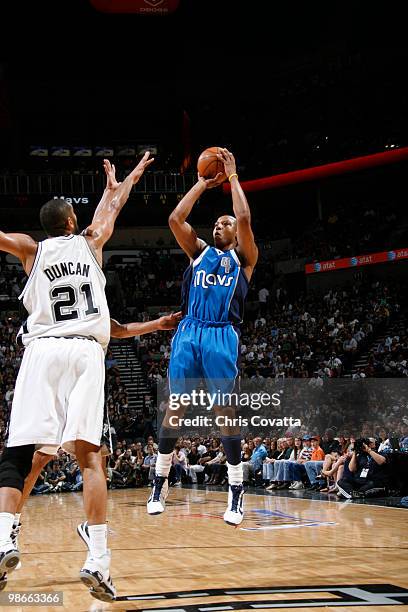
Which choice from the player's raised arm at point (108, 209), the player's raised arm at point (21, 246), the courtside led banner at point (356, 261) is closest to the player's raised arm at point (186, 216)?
the player's raised arm at point (108, 209)

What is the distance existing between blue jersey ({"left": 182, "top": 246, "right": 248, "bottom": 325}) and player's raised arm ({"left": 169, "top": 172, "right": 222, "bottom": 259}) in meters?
0.11

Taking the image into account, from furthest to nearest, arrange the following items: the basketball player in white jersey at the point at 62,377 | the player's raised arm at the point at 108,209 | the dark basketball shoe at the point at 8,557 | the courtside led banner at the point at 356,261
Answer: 1. the courtside led banner at the point at 356,261
2. the player's raised arm at the point at 108,209
3. the basketball player in white jersey at the point at 62,377
4. the dark basketball shoe at the point at 8,557

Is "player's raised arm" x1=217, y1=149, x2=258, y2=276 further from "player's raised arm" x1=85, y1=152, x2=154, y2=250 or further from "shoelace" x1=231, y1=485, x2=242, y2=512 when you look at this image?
"shoelace" x1=231, y1=485, x2=242, y2=512

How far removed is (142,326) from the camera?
6.24m

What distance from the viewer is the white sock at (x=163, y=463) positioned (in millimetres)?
6211

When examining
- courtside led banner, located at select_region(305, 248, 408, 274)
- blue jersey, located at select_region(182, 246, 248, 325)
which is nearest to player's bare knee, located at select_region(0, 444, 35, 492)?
blue jersey, located at select_region(182, 246, 248, 325)

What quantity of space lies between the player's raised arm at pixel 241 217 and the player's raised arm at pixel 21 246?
1769 mm

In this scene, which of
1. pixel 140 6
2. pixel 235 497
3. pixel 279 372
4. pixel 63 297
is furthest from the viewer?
pixel 140 6

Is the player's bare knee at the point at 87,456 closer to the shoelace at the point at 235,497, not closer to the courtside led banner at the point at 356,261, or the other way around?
the shoelace at the point at 235,497

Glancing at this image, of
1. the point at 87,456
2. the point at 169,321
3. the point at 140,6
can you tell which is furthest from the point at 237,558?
the point at 140,6

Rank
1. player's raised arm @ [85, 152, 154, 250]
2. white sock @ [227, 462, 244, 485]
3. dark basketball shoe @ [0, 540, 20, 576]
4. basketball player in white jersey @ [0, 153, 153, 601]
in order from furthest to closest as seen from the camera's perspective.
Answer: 1. white sock @ [227, 462, 244, 485]
2. player's raised arm @ [85, 152, 154, 250]
3. basketball player in white jersey @ [0, 153, 153, 601]
4. dark basketball shoe @ [0, 540, 20, 576]

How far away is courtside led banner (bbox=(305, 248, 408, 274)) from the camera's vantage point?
79.4 ft

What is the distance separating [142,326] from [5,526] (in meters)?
2.28

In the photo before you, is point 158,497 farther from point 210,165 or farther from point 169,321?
point 210,165
